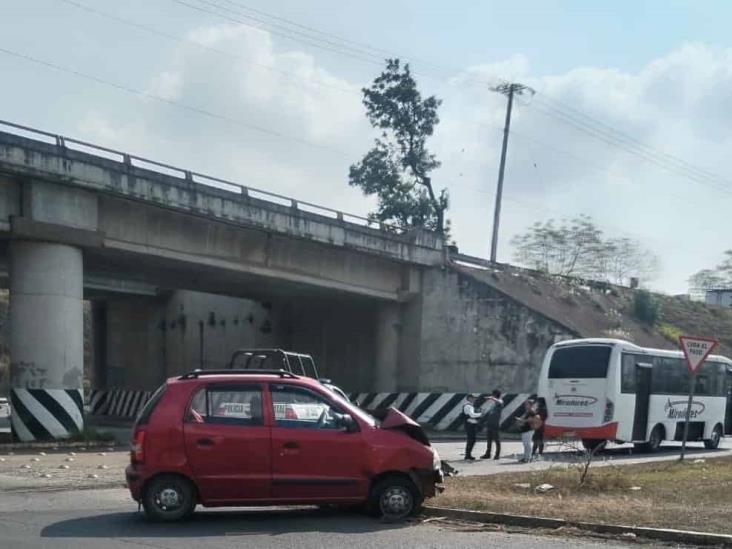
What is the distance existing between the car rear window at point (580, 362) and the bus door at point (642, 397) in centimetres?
129

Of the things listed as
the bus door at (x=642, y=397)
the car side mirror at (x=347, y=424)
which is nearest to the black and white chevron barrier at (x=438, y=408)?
the bus door at (x=642, y=397)

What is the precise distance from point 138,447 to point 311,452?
1985 mm

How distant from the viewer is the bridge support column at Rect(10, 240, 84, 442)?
968 inches

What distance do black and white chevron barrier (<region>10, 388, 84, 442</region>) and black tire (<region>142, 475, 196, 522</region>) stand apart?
1406 cm

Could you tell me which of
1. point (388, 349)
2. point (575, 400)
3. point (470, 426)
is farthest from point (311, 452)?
point (388, 349)

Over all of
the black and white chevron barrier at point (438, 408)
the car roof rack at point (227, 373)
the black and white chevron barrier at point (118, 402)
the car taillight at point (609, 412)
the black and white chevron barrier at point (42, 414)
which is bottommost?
the black and white chevron barrier at point (118, 402)

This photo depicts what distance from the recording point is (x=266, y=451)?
38.2ft

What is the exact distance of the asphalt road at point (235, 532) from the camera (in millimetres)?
A: 10312

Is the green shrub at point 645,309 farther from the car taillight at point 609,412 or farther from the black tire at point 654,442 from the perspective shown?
the car taillight at point 609,412

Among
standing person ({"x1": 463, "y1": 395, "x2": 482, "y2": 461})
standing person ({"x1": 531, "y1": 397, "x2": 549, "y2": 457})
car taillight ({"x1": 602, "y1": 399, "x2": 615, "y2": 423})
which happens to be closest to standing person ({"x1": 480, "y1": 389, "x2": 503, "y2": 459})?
standing person ({"x1": 463, "y1": 395, "x2": 482, "y2": 461})

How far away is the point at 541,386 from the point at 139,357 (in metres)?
24.8

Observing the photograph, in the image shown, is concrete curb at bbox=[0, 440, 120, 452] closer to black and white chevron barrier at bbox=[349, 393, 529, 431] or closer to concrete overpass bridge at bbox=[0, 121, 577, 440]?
concrete overpass bridge at bbox=[0, 121, 577, 440]

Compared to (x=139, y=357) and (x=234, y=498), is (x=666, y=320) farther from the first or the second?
(x=234, y=498)

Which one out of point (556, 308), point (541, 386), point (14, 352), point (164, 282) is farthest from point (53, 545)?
point (556, 308)
